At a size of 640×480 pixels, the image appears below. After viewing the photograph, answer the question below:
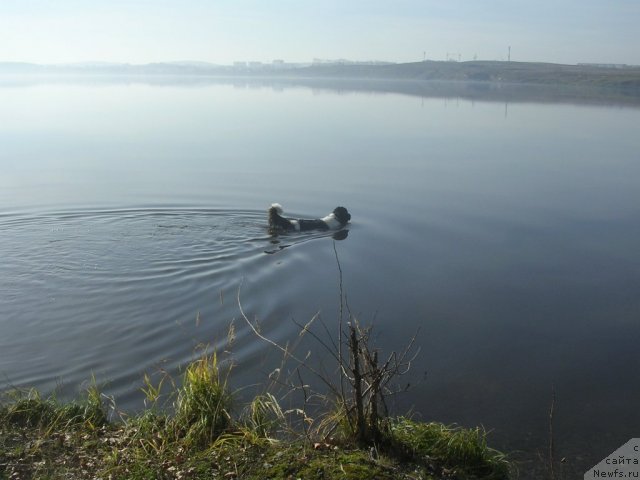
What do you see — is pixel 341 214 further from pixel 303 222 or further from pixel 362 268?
pixel 362 268

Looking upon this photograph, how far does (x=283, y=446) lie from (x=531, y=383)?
3.67m

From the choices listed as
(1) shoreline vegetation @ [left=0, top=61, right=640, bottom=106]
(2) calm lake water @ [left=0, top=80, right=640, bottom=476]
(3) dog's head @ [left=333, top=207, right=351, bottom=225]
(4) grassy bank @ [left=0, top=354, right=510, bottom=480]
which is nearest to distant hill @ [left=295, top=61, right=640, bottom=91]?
(1) shoreline vegetation @ [left=0, top=61, right=640, bottom=106]

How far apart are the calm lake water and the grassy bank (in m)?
1.02

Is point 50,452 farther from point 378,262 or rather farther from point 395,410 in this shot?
point 378,262

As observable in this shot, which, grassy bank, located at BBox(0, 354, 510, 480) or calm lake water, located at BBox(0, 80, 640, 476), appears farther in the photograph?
calm lake water, located at BBox(0, 80, 640, 476)

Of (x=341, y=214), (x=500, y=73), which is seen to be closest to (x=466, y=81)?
(x=500, y=73)

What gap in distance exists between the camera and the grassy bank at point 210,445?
4727mm

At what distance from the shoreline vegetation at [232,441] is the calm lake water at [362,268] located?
1001mm

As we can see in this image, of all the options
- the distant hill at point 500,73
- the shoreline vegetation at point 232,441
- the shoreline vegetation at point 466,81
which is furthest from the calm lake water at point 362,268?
the distant hill at point 500,73

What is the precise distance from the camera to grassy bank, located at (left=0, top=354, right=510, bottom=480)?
473 cm

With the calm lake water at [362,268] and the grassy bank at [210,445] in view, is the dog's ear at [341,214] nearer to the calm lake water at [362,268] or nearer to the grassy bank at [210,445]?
the calm lake water at [362,268]

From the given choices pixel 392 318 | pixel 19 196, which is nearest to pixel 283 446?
pixel 392 318

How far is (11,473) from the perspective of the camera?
469cm

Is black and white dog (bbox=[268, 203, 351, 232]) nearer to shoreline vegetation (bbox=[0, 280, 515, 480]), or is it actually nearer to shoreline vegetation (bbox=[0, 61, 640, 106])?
shoreline vegetation (bbox=[0, 280, 515, 480])
